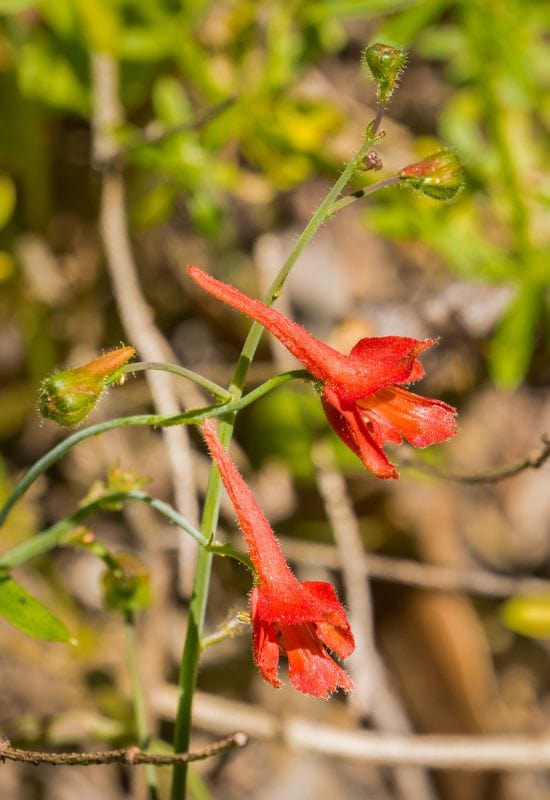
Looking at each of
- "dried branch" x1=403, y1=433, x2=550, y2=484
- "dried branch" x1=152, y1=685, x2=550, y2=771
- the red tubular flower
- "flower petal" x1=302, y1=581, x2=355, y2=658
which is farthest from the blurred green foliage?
"flower petal" x1=302, y1=581, x2=355, y2=658

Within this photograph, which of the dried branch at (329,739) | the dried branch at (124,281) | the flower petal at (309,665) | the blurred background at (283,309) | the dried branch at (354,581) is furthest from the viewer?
the blurred background at (283,309)

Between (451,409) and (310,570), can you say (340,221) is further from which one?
(451,409)

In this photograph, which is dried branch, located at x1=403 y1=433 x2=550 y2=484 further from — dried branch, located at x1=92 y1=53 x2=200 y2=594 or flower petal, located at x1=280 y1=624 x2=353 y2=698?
dried branch, located at x1=92 y1=53 x2=200 y2=594

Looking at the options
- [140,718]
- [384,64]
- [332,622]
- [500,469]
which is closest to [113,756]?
[332,622]

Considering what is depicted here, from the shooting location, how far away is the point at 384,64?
138 centimetres

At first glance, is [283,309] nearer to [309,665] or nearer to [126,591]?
[126,591]

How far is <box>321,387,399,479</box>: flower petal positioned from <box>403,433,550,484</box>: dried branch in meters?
0.42

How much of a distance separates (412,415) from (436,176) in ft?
1.36

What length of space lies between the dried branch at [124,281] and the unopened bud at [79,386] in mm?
1172

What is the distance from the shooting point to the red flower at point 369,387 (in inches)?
55.4

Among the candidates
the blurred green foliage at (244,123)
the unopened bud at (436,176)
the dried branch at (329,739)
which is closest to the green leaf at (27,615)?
the unopened bud at (436,176)

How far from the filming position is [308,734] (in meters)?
3.10

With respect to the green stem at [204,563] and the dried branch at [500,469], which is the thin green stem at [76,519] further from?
the dried branch at [500,469]

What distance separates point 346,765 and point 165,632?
1.01m
